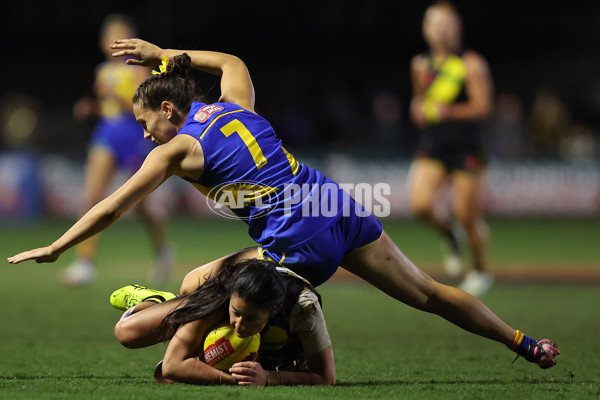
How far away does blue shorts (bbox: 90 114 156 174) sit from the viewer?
1035cm

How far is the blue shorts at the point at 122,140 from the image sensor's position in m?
10.4

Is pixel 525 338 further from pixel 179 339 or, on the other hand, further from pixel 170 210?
pixel 170 210

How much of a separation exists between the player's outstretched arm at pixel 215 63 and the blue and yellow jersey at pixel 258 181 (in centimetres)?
37

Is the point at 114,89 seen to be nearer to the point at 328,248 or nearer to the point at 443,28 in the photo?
the point at 443,28

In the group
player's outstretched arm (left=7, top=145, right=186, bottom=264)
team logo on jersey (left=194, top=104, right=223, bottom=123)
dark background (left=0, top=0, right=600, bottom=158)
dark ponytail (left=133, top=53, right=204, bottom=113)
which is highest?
dark background (left=0, top=0, right=600, bottom=158)

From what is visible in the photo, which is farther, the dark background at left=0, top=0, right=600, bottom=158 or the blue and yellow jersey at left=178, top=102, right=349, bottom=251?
the dark background at left=0, top=0, right=600, bottom=158

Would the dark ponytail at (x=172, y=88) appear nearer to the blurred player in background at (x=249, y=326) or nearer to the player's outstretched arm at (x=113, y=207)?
the player's outstretched arm at (x=113, y=207)

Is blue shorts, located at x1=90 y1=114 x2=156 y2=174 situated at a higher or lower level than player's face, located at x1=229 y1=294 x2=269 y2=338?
higher

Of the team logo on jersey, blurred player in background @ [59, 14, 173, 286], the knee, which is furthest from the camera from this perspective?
blurred player in background @ [59, 14, 173, 286]

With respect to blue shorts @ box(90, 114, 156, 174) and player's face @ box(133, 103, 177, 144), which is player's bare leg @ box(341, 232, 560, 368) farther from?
blue shorts @ box(90, 114, 156, 174)

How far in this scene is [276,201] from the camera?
4996 mm

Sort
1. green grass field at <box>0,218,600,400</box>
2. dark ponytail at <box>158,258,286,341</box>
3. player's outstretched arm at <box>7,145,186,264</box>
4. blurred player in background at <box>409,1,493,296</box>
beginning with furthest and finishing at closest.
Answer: blurred player in background at <box>409,1,493,296</box>, green grass field at <box>0,218,600,400</box>, dark ponytail at <box>158,258,286,341</box>, player's outstretched arm at <box>7,145,186,264</box>

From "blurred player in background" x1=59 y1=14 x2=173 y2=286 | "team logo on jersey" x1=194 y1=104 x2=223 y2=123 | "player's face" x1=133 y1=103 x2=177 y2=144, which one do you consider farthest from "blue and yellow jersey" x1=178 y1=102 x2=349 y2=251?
"blurred player in background" x1=59 y1=14 x2=173 y2=286

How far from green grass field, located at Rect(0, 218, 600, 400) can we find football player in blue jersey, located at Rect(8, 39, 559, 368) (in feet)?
1.54
